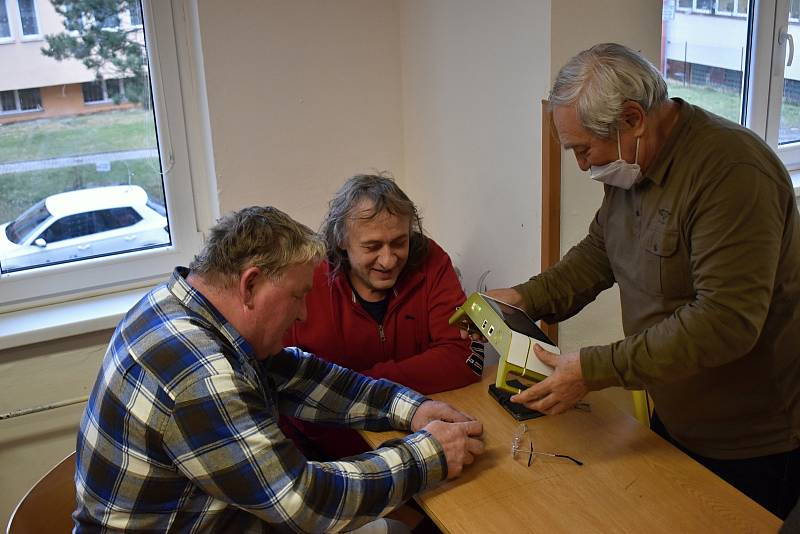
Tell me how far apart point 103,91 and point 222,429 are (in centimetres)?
171

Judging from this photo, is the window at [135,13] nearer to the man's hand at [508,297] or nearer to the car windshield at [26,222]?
the car windshield at [26,222]

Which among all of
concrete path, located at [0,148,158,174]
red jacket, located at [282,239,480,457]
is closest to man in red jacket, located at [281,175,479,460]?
red jacket, located at [282,239,480,457]

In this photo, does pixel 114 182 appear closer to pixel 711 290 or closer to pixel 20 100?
pixel 20 100

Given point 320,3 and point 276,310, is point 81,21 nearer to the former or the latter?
point 320,3

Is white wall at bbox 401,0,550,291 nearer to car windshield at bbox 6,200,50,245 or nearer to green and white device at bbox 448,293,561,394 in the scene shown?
green and white device at bbox 448,293,561,394

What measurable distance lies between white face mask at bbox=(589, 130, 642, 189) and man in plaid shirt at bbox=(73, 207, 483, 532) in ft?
1.88

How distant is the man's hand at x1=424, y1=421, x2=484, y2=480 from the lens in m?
1.58

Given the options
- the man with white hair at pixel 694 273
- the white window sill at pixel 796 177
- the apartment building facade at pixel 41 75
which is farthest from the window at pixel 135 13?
the white window sill at pixel 796 177

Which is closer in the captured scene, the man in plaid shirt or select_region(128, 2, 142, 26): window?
the man in plaid shirt

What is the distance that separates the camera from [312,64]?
109 inches

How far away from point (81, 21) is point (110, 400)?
1636 millimetres

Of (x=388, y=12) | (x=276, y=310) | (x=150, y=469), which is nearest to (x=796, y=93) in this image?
(x=388, y=12)

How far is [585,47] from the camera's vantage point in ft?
7.24

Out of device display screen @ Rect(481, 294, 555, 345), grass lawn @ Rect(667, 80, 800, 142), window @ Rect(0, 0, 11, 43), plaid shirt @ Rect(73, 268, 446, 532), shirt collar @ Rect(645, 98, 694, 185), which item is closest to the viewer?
plaid shirt @ Rect(73, 268, 446, 532)
